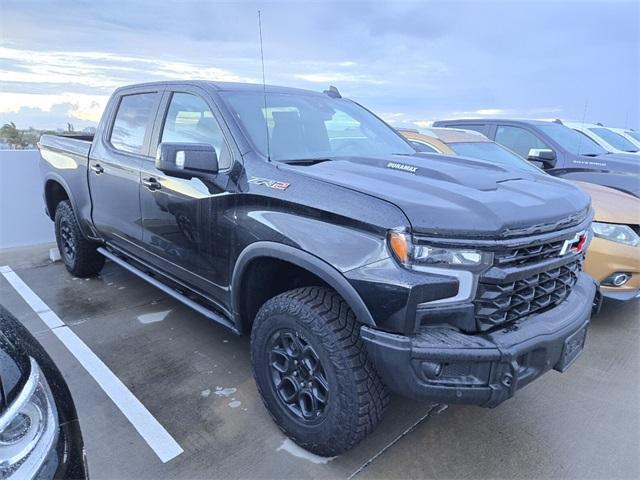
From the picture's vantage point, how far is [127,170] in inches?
144

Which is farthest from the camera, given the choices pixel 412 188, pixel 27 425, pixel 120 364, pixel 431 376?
pixel 120 364

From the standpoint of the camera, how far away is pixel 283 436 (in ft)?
8.49

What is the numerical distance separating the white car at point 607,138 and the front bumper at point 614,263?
4429 millimetres

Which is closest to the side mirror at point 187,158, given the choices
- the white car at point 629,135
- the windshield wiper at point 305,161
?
the windshield wiper at point 305,161

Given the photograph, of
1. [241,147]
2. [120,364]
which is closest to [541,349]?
[241,147]

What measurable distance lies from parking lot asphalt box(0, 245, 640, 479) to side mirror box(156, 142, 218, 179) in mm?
1401

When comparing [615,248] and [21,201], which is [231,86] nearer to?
[615,248]

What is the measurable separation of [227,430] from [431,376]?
4.20ft

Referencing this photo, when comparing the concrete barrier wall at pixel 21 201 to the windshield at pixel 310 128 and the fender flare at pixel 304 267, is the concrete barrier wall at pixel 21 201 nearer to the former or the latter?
the windshield at pixel 310 128

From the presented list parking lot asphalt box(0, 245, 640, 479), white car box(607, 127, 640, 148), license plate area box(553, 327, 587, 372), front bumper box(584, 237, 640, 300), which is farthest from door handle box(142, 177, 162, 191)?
white car box(607, 127, 640, 148)

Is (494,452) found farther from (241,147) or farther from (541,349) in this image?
(241,147)

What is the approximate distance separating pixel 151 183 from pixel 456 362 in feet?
7.91

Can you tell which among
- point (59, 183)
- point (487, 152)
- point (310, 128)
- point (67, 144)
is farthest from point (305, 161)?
point (487, 152)

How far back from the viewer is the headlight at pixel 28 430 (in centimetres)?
129
